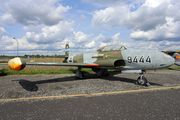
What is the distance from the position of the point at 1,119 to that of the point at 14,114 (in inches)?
12.0

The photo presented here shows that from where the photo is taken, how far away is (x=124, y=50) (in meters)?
7.21

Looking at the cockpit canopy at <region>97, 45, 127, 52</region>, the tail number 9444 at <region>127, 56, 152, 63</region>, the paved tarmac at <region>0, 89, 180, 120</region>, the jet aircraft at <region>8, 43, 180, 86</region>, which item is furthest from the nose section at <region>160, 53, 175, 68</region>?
the cockpit canopy at <region>97, 45, 127, 52</region>

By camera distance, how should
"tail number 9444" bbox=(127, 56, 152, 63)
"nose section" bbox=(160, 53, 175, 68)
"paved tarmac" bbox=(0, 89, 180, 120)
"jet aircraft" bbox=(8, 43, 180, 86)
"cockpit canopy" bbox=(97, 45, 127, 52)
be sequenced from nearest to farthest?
"paved tarmac" bbox=(0, 89, 180, 120)
"nose section" bbox=(160, 53, 175, 68)
"jet aircraft" bbox=(8, 43, 180, 86)
"tail number 9444" bbox=(127, 56, 152, 63)
"cockpit canopy" bbox=(97, 45, 127, 52)

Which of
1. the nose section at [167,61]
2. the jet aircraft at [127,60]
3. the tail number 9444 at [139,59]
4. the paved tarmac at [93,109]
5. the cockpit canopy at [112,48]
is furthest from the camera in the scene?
the cockpit canopy at [112,48]

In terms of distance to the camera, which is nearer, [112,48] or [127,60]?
[127,60]

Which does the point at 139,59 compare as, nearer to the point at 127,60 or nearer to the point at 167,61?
the point at 127,60

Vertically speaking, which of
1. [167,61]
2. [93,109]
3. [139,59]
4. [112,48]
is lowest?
[93,109]

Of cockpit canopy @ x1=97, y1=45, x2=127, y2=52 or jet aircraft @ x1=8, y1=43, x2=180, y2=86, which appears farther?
cockpit canopy @ x1=97, y1=45, x2=127, y2=52

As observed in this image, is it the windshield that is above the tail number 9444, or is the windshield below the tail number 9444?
above

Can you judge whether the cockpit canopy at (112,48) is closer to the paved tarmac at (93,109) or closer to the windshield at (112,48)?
the windshield at (112,48)

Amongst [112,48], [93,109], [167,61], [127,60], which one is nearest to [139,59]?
[127,60]

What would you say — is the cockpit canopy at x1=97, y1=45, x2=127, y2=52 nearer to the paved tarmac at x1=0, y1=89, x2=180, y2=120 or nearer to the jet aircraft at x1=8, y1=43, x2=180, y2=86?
the jet aircraft at x1=8, y1=43, x2=180, y2=86

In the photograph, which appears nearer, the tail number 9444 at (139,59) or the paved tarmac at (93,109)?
the paved tarmac at (93,109)

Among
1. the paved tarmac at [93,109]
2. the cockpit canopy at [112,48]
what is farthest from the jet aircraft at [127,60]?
the paved tarmac at [93,109]
